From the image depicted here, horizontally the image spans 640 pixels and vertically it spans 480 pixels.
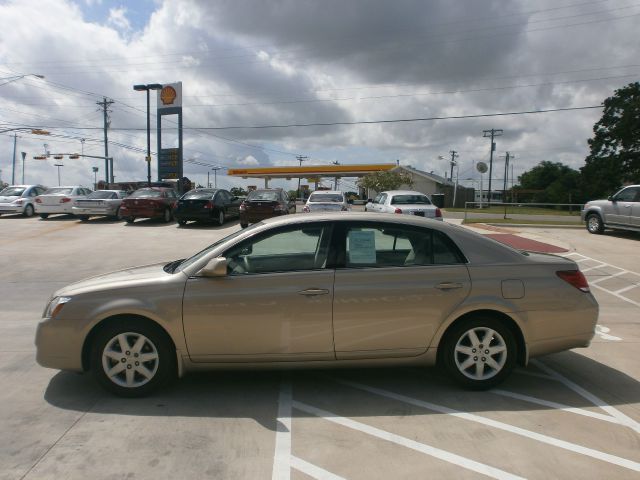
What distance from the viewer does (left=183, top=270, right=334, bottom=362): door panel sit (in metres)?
3.98

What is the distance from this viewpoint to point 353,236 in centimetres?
428

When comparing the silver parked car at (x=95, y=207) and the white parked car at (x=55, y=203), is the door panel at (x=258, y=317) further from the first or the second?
the white parked car at (x=55, y=203)

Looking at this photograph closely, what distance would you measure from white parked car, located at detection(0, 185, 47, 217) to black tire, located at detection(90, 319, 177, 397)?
22.1 m

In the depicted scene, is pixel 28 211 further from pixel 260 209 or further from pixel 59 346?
pixel 59 346

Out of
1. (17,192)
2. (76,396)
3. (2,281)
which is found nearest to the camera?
(76,396)

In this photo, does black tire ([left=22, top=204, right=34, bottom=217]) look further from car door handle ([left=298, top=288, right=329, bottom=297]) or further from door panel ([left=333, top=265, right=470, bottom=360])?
door panel ([left=333, top=265, right=470, bottom=360])

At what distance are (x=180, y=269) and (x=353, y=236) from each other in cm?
153

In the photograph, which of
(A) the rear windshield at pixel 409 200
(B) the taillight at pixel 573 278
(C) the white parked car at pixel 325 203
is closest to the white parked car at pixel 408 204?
(A) the rear windshield at pixel 409 200

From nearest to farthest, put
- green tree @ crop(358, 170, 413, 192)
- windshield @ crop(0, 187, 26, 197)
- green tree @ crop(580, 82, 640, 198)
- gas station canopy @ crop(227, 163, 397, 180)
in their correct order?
1. windshield @ crop(0, 187, 26, 197)
2. green tree @ crop(580, 82, 640, 198)
3. green tree @ crop(358, 170, 413, 192)
4. gas station canopy @ crop(227, 163, 397, 180)

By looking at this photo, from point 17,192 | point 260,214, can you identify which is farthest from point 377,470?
point 17,192

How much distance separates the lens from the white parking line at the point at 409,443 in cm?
306

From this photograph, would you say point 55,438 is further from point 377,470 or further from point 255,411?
point 377,470

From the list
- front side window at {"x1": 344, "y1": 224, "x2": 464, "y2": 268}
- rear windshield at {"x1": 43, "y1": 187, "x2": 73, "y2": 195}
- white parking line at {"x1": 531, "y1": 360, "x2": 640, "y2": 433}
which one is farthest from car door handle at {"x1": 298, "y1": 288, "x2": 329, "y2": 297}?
rear windshield at {"x1": 43, "y1": 187, "x2": 73, "y2": 195}

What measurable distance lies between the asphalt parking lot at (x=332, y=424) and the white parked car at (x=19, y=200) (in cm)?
1990
